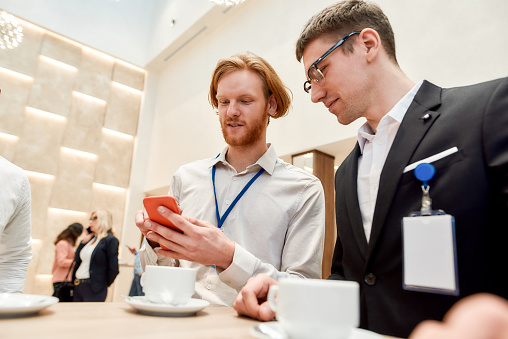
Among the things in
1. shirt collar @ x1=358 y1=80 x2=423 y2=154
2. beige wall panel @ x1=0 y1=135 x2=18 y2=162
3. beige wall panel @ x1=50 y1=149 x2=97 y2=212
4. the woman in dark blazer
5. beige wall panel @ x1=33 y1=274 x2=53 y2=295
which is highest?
beige wall panel @ x1=0 y1=135 x2=18 y2=162

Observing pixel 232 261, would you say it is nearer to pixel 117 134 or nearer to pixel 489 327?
pixel 489 327

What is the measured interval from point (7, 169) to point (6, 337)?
4.82ft

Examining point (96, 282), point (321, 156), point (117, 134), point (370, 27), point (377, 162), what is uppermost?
point (117, 134)

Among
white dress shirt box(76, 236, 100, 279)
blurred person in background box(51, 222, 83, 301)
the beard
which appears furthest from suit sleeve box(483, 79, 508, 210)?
blurred person in background box(51, 222, 83, 301)

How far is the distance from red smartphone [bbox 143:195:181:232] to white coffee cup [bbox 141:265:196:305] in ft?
0.60

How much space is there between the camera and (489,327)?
0.24 m

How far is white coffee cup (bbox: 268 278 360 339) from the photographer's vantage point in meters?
0.43

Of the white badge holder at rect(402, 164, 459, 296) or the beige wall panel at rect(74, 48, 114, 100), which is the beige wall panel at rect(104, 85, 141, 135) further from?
the white badge holder at rect(402, 164, 459, 296)

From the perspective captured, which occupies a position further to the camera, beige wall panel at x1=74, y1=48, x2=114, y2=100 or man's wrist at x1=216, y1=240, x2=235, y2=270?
beige wall panel at x1=74, y1=48, x2=114, y2=100

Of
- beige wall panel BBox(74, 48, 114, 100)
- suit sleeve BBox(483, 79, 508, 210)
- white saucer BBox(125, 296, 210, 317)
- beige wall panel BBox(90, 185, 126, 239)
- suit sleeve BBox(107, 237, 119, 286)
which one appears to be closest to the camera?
→ white saucer BBox(125, 296, 210, 317)

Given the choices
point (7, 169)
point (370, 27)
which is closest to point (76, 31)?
point (7, 169)

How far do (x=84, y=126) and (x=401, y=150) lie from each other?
726cm

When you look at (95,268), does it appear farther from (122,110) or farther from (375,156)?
(122,110)

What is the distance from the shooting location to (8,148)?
20.2ft
